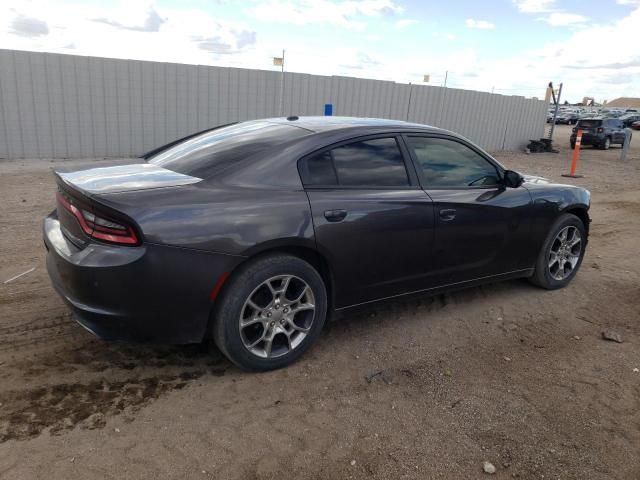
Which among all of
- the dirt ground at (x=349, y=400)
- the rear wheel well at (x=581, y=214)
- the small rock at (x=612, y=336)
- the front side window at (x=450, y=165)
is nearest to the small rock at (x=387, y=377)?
the dirt ground at (x=349, y=400)

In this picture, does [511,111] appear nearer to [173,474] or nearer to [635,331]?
[635,331]

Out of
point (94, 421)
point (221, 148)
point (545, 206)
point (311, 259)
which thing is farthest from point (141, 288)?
point (545, 206)

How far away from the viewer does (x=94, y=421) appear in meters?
2.80

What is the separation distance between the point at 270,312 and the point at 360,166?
120cm

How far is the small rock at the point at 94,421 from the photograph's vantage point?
108 inches

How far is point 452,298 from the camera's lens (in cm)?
481

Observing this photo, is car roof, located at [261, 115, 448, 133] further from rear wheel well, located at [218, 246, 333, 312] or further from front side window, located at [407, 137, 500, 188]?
rear wheel well, located at [218, 246, 333, 312]

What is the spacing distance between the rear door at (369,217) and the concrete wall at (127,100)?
9859mm

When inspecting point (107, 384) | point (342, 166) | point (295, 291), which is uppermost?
point (342, 166)

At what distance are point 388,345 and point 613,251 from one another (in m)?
4.37

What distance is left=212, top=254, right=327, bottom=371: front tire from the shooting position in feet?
10.2

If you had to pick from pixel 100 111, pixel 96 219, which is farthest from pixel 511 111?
pixel 96 219

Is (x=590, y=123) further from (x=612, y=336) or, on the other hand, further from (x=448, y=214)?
(x=448, y=214)

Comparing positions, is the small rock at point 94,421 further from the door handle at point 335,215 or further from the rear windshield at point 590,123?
the rear windshield at point 590,123
